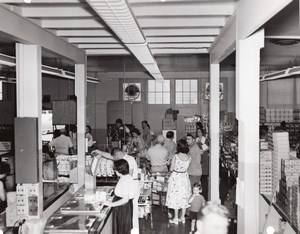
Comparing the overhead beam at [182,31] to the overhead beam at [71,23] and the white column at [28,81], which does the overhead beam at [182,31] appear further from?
the white column at [28,81]

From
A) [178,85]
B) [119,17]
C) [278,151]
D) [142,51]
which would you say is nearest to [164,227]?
[278,151]

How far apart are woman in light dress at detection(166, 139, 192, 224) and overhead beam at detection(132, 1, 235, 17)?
2.93 metres

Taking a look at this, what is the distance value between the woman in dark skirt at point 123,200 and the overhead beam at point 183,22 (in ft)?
6.40

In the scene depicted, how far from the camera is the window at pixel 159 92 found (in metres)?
15.9

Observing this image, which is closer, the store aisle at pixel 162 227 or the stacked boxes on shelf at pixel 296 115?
the store aisle at pixel 162 227

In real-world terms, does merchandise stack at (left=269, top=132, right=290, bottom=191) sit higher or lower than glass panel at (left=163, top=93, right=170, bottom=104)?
lower

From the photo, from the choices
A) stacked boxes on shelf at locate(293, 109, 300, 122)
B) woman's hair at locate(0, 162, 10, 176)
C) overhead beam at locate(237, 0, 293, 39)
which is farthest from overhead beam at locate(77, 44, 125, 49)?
stacked boxes on shelf at locate(293, 109, 300, 122)

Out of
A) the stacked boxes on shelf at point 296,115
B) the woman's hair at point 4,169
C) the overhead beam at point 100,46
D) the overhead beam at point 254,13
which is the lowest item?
the woman's hair at point 4,169

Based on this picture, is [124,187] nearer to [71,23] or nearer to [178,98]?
[71,23]

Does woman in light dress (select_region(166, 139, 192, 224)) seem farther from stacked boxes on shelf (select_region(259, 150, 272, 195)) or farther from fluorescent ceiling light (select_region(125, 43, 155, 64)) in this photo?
fluorescent ceiling light (select_region(125, 43, 155, 64))

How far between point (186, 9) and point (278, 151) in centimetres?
253

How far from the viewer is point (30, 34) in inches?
207

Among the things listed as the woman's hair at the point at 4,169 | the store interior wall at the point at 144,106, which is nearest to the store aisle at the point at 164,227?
the woman's hair at the point at 4,169

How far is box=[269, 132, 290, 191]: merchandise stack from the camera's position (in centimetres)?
587
